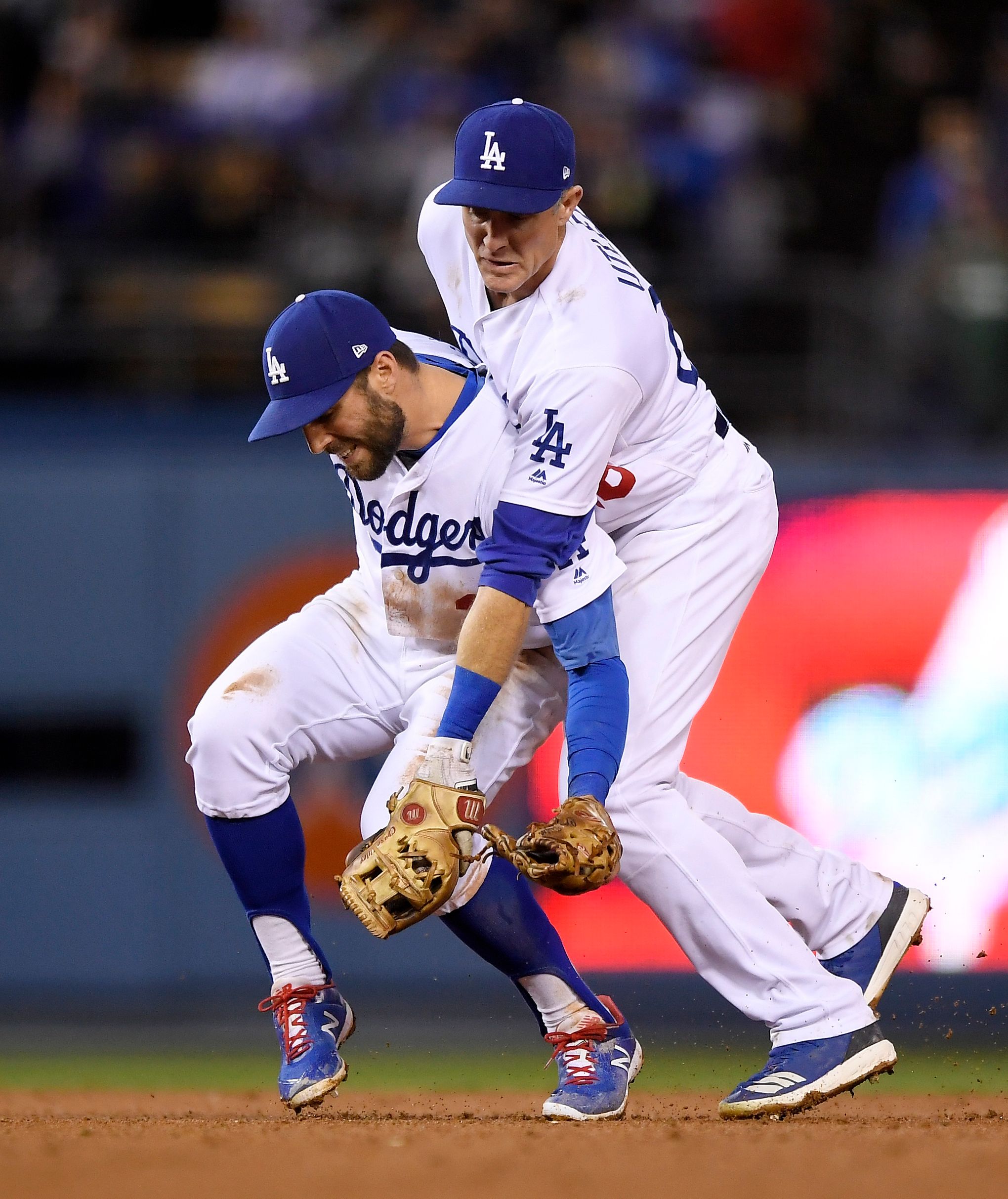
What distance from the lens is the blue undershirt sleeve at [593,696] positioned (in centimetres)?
405

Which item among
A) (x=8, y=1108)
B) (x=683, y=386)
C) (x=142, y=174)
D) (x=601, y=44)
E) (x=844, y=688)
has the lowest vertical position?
(x=8, y=1108)

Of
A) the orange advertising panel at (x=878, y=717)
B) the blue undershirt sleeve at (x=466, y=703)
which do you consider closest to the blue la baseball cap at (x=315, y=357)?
the blue undershirt sleeve at (x=466, y=703)

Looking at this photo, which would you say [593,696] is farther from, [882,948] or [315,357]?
[882,948]

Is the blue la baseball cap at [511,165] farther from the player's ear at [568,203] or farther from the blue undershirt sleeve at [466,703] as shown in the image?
the blue undershirt sleeve at [466,703]

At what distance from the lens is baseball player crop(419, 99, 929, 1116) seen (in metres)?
4.04

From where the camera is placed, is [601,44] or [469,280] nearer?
[469,280]

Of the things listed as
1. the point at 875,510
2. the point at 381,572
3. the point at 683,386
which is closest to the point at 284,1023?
the point at 381,572

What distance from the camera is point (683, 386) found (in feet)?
14.7

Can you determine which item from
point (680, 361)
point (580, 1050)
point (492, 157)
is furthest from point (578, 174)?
point (580, 1050)

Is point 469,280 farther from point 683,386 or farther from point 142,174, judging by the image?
point 142,174

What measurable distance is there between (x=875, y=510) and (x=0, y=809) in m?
3.94

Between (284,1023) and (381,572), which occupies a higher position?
(381,572)

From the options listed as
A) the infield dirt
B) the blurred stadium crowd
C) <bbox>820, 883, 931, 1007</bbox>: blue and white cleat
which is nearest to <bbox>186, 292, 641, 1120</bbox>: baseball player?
the infield dirt

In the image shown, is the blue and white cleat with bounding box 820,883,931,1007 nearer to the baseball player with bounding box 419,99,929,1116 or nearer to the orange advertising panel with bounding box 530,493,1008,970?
the baseball player with bounding box 419,99,929,1116
